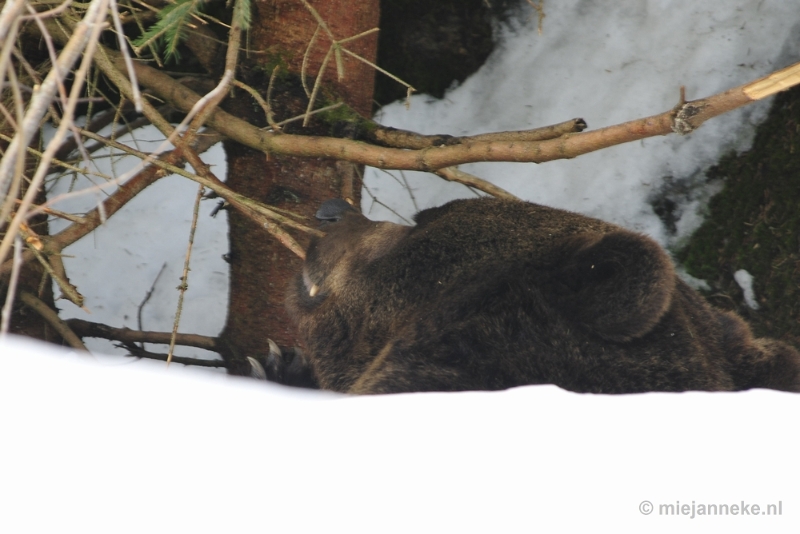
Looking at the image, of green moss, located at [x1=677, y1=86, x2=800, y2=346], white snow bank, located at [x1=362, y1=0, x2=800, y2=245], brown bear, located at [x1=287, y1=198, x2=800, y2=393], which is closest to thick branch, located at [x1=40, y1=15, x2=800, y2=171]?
brown bear, located at [x1=287, y1=198, x2=800, y2=393]

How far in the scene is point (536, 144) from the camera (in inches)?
110

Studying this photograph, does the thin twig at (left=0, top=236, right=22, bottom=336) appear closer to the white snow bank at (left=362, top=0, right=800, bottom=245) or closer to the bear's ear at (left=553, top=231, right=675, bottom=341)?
the bear's ear at (left=553, top=231, right=675, bottom=341)

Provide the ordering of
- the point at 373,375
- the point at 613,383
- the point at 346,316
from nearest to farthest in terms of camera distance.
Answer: the point at 613,383 < the point at 373,375 < the point at 346,316

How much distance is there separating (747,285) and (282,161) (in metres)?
2.69

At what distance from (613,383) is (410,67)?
10.4 ft

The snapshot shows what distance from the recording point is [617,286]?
94.4 inches

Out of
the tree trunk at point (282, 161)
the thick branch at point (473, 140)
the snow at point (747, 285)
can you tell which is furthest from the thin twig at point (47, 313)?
the snow at point (747, 285)

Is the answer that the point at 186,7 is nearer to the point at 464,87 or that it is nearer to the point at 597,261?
the point at 597,261

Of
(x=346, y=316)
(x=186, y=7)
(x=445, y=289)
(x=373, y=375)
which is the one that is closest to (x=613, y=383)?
(x=445, y=289)

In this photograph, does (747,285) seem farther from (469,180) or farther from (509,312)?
(509,312)

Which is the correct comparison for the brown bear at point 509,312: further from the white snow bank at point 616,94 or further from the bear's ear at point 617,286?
the white snow bank at point 616,94

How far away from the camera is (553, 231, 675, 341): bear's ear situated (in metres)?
2.38

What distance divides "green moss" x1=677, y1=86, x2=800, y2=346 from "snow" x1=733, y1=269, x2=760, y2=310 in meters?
0.02

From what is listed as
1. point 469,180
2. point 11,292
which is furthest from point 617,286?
point 11,292
